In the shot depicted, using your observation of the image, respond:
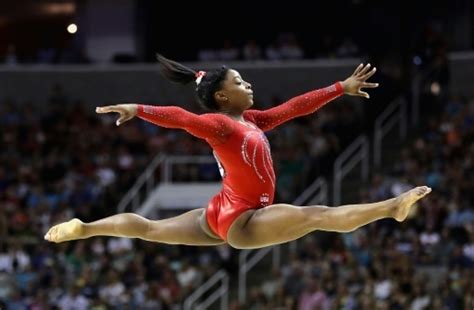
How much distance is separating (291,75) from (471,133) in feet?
17.2

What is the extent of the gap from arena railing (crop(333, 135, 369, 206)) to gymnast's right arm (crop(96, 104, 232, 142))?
10.0 meters

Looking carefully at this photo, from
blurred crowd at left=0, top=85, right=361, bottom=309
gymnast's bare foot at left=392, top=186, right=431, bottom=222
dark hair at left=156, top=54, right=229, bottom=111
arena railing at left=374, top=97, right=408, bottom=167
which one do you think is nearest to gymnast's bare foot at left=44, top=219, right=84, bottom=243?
dark hair at left=156, top=54, right=229, bottom=111

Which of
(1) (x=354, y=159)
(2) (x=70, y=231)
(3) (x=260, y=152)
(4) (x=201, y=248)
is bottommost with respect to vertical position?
(4) (x=201, y=248)

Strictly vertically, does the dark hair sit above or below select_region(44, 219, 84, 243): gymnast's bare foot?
above

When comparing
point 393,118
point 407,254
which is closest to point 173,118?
point 407,254

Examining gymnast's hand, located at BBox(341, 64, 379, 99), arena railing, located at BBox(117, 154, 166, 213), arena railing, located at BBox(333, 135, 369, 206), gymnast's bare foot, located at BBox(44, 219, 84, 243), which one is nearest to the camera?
gymnast's bare foot, located at BBox(44, 219, 84, 243)

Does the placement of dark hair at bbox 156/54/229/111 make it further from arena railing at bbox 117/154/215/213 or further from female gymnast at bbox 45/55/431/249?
arena railing at bbox 117/154/215/213

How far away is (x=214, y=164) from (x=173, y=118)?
1063 centimetres

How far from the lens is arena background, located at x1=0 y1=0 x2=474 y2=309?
48.3ft

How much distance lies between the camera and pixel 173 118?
7.38 metres

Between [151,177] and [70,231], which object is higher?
[70,231]

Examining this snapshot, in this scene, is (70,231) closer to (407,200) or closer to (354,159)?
(407,200)

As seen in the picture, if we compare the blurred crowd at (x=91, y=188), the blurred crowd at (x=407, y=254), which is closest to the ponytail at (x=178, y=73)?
the blurred crowd at (x=407, y=254)

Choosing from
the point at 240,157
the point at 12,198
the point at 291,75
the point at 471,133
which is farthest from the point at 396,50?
the point at 240,157
